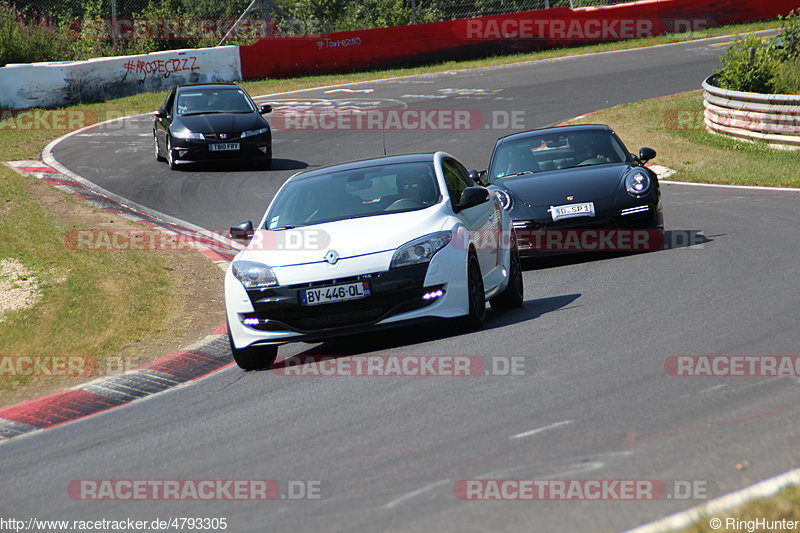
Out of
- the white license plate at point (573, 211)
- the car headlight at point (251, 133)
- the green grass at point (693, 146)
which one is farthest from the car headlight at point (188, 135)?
the white license plate at point (573, 211)

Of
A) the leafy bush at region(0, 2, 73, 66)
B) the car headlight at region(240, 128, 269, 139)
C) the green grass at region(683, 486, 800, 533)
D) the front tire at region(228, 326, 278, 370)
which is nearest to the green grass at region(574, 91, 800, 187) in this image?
the car headlight at region(240, 128, 269, 139)

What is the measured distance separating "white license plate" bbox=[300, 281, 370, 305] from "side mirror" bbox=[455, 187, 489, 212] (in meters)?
1.27

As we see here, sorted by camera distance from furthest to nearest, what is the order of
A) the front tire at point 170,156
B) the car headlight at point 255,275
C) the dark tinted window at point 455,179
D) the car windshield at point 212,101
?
the car windshield at point 212,101 < the front tire at point 170,156 < the dark tinted window at point 455,179 < the car headlight at point 255,275

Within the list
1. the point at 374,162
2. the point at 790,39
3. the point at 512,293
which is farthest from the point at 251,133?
the point at 790,39

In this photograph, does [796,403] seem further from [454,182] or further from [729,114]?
[729,114]

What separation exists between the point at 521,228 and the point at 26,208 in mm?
7774

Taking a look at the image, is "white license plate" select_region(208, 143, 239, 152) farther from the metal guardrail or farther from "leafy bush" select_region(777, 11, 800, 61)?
"leafy bush" select_region(777, 11, 800, 61)

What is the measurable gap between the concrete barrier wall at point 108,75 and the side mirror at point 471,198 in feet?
70.5

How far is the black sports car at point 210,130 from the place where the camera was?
20078 millimetres

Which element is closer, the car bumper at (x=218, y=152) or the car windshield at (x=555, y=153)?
the car windshield at (x=555, y=153)

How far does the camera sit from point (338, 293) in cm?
771

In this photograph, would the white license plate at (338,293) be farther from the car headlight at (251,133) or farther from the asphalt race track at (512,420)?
the car headlight at (251,133)

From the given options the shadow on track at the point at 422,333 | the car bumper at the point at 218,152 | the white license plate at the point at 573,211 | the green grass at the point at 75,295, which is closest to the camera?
the shadow on track at the point at 422,333

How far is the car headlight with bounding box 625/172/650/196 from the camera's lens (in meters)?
11.2
